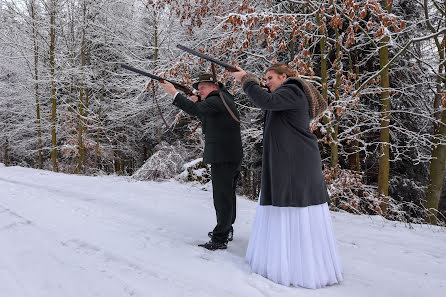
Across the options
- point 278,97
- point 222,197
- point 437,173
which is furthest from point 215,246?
point 437,173

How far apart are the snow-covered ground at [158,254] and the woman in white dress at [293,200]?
0.49 feet

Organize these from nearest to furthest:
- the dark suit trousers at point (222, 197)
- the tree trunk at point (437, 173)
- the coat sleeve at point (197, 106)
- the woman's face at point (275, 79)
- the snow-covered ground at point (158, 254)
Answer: the snow-covered ground at point (158, 254) < the woman's face at point (275, 79) < the coat sleeve at point (197, 106) < the dark suit trousers at point (222, 197) < the tree trunk at point (437, 173)

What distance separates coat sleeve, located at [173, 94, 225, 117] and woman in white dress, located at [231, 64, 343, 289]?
62 cm

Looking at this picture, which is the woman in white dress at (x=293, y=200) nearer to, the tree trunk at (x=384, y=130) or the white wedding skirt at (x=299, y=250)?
the white wedding skirt at (x=299, y=250)

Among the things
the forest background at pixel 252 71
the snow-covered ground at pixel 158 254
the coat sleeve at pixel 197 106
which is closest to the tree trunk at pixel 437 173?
the forest background at pixel 252 71

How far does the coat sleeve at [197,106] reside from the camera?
10.7 feet

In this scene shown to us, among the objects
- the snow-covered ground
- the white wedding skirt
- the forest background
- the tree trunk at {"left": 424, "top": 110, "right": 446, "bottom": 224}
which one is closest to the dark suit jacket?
the white wedding skirt

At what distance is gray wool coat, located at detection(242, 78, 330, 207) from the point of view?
268 cm

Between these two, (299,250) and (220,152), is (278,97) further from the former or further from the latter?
(299,250)

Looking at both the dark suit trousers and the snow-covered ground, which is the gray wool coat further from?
the snow-covered ground

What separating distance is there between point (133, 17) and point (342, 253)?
13.7 meters

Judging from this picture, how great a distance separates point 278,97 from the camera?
8.59 feet

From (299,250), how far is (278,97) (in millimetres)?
1300

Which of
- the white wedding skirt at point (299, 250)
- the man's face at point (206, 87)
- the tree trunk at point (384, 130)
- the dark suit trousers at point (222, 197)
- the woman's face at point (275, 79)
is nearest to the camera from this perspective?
the white wedding skirt at point (299, 250)
